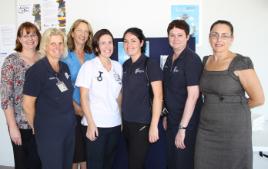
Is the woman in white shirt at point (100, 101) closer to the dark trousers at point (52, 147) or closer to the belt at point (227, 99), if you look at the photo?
the dark trousers at point (52, 147)

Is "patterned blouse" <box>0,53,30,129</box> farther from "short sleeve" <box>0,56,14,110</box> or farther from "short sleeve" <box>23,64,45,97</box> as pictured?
"short sleeve" <box>23,64,45,97</box>

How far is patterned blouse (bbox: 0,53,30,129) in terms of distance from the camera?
83.7 inches

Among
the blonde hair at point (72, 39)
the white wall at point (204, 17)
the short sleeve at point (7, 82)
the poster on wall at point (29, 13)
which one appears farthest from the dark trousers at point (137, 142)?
the poster on wall at point (29, 13)

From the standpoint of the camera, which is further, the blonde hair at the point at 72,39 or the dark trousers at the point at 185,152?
the blonde hair at the point at 72,39

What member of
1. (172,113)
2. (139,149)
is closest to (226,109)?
(172,113)

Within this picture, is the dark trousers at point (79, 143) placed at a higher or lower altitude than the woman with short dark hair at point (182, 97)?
lower

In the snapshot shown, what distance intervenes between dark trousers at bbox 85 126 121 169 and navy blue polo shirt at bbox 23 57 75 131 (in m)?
0.29

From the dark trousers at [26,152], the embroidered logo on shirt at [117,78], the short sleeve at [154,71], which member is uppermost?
the short sleeve at [154,71]

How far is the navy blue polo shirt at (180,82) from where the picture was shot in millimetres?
1993

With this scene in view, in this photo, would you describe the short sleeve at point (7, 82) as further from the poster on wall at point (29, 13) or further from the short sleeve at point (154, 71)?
the poster on wall at point (29, 13)

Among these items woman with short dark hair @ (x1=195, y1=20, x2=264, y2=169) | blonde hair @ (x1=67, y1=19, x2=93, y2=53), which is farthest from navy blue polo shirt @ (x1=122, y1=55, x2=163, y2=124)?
blonde hair @ (x1=67, y1=19, x2=93, y2=53)

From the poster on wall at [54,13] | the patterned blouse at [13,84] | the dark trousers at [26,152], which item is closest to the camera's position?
the patterned blouse at [13,84]

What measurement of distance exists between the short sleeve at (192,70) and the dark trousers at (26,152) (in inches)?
54.6

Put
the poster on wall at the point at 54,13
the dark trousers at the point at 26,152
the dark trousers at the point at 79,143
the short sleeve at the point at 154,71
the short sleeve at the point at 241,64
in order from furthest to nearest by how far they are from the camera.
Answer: the poster on wall at the point at 54,13
the dark trousers at the point at 79,143
the dark trousers at the point at 26,152
the short sleeve at the point at 154,71
the short sleeve at the point at 241,64
